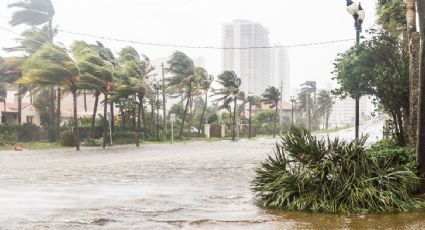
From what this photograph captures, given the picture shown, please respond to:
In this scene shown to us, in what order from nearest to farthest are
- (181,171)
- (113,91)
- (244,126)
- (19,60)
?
(181,171) → (113,91) → (19,60) → (244,126)

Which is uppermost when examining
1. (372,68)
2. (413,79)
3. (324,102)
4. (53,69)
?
(324,102)

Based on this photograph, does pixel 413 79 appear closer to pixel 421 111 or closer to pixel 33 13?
pixel 421 111

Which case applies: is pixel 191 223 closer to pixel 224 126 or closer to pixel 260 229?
pixel 260 229

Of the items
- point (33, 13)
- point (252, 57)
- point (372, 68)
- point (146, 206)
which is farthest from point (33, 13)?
point (252, 57)

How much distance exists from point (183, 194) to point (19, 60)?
34.0 m

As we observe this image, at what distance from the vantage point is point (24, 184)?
1211 cm

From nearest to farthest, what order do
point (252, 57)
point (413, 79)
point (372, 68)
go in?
1. point (413, 79)
2. point (372, 68)
3. point (252, 57)

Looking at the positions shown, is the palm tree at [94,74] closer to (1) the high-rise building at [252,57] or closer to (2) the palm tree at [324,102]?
(1) the high-rise building at [252,57]

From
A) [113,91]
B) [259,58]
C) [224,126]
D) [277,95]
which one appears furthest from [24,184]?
[259,58]

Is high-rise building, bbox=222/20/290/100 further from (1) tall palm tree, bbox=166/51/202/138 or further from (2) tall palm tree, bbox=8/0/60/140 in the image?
(2) tall palm tree, bbox=8/0/60/140

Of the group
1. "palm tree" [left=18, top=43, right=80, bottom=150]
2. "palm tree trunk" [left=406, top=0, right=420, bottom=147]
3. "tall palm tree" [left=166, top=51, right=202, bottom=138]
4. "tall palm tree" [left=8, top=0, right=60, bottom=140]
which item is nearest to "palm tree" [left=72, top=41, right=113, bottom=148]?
"palm tree" [left=18, top=43, right=80, bottom=150]

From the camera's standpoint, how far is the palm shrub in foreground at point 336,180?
806 cm

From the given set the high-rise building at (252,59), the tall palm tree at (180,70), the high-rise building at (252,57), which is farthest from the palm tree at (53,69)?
the high-rise building at (252,59)

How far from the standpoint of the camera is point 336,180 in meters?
8.28
